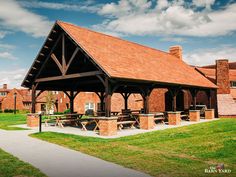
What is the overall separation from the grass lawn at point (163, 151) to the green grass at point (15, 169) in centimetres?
235

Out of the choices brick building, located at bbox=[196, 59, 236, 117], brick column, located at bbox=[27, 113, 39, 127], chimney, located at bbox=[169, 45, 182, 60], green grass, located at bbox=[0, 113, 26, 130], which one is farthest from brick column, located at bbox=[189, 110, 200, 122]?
green grass, located at bbox=[0, 113, 26, 130]

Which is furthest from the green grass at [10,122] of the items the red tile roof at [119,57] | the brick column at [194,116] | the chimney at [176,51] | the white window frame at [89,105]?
the chimney at [176,51]

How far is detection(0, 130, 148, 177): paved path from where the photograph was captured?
6801mm

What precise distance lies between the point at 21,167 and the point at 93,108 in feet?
114

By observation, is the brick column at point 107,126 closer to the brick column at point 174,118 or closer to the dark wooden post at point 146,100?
the dark wooden post at point 146,100

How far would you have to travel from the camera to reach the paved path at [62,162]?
22.3ft

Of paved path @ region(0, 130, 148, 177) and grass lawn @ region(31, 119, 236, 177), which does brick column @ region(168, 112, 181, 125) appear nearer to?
grass lawn @ region(31, 119, 236, 177)

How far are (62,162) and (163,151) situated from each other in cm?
369

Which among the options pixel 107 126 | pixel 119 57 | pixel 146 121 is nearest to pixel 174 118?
pixel 146 121

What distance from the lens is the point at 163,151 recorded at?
976 cm

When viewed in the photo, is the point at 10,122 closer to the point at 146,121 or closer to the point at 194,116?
the point at 146,121

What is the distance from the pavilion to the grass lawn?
2886mm

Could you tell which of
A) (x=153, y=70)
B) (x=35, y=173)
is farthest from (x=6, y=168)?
(x=153, y=70)

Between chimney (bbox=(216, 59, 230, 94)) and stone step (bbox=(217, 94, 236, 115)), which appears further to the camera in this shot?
chimney (bbox=(216, 59, 230, 94))
